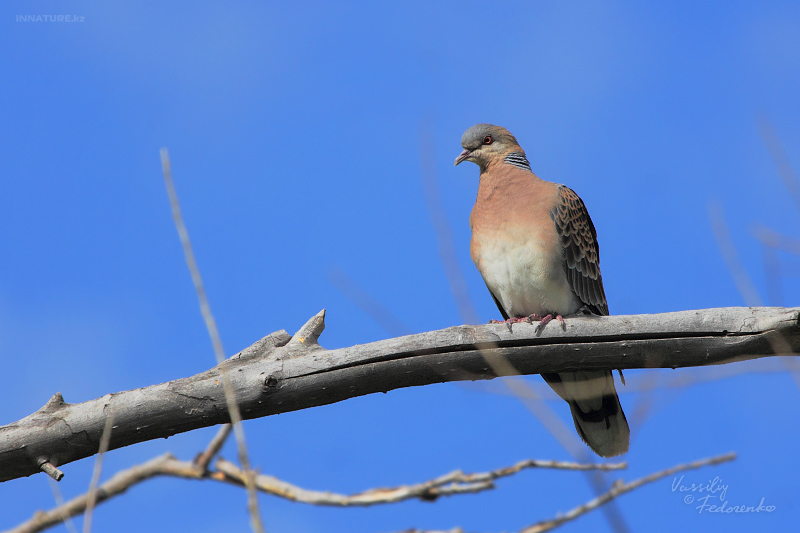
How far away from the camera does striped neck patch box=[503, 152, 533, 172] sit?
6074 millimetres

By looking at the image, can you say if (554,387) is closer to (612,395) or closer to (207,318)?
(612,395)

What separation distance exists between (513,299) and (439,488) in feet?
7.19

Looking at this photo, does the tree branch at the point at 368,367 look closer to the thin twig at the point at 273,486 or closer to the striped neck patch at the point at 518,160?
the thin twig at the point at 273,486

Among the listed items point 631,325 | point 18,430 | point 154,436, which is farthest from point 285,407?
point 631,325

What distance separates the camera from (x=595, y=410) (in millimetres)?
5262

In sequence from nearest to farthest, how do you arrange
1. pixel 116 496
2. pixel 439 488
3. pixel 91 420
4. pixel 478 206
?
pixel 439 488
pixel 91 420
pixel 116 496
pixel 478 206

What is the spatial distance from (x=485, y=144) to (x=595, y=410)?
2417mm

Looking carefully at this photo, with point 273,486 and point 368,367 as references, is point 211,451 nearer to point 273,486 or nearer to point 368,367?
point 273,486

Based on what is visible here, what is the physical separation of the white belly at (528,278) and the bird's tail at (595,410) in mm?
521

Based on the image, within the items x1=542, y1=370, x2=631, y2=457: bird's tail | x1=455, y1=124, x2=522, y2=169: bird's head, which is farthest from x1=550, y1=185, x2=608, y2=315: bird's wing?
x1=455, y1=124, x2=522, y2=169: bird's head

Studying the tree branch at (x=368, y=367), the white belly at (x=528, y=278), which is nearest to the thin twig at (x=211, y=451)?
the tree branch at (x=368, y=367)

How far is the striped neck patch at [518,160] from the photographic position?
6.07m

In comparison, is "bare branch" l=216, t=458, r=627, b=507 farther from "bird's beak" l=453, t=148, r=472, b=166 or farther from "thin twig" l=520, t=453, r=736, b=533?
"bird's beak" l=453, t=148, r=472, b=166

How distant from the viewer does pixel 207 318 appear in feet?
6.81
